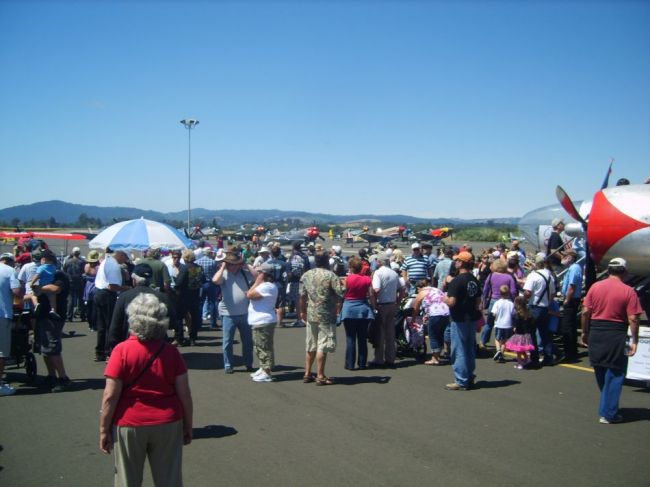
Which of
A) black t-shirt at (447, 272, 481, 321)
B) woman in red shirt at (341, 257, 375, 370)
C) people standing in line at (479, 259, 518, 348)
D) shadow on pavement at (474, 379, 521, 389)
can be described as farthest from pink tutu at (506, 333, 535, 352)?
woman in red shirt at (341, 257, 375, 370)

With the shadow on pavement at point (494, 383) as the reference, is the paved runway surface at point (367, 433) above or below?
above

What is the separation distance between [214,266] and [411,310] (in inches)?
189

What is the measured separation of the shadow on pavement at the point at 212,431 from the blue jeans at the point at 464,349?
10.4ft

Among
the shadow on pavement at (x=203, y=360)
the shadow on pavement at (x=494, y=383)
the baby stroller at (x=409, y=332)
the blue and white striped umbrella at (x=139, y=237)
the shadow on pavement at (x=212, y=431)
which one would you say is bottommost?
the shadow on pavement at (x=203, y=360)

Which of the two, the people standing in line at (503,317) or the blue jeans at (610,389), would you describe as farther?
the people standing in line at (503,317)

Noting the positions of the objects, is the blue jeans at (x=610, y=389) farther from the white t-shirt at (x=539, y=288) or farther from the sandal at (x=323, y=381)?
the sandal at (x=323, y=381)

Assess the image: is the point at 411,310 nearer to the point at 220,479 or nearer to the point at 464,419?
the point at 464,419

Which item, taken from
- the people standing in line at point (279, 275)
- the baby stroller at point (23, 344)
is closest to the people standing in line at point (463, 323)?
the baby stroller at point (23, 344)

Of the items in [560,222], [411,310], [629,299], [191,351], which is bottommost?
[191,351]

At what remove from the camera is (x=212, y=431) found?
228 inches

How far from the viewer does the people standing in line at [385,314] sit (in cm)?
888

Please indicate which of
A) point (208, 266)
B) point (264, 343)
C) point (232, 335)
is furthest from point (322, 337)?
point (208, 266)

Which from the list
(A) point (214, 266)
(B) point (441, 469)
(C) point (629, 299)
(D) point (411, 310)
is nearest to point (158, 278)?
(A) point (214, 266)

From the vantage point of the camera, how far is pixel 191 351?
10250mm
